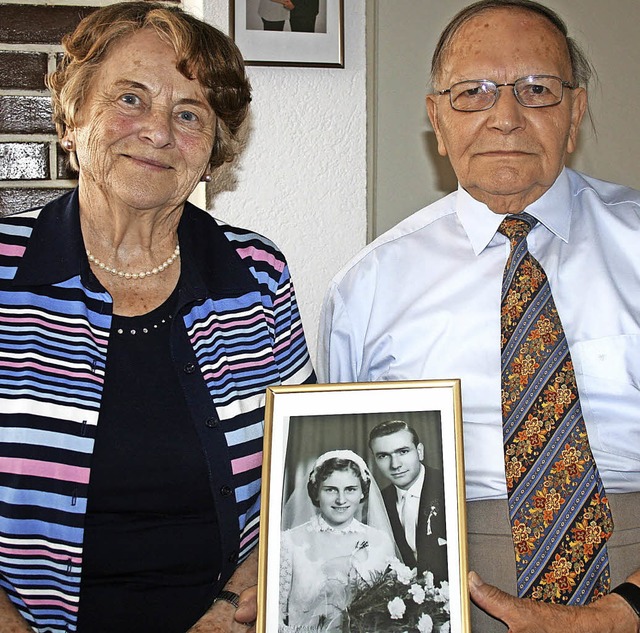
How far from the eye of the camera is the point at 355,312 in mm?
1856

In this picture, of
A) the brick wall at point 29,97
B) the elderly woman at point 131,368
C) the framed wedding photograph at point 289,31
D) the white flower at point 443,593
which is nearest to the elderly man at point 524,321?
the white flower at point 443,593

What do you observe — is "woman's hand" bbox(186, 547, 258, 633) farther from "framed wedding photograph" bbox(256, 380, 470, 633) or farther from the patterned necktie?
the patterned necktie

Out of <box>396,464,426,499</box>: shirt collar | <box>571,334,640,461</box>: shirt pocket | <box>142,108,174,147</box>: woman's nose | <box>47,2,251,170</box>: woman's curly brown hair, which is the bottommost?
<box>396,464,426,499</box>: shirt collar

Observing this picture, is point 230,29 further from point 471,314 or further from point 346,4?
point 471,314

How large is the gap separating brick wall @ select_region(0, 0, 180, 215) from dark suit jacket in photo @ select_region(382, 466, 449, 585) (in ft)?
4.26

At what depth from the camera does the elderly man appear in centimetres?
150

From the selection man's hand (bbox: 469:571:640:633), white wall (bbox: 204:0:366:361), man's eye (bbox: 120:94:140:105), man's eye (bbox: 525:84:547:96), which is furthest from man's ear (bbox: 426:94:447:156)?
man's hand (bbox: 469:571:640:633)

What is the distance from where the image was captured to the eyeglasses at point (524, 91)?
5.52 feet

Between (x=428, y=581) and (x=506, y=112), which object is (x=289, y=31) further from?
(x=428, y=581)

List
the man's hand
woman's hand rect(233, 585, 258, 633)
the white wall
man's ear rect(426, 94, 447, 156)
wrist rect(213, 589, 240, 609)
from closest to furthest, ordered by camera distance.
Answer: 1. the man's hand
2. woman's hand rect(233, 585, 258, 633)
3. wrist rect(213, 589, 240, 609)
4. man's ear rect(426, 94, 447, 156)
5. the white wall

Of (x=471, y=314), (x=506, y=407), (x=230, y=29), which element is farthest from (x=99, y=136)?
(x=506, y=407)

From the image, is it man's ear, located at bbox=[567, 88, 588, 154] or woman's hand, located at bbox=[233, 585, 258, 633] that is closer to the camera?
woman's hand, located at bbox=[233, 585, 258, 633]

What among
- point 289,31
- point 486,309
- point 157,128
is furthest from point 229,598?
point 289,31

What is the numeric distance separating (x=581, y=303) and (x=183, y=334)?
0.81m
